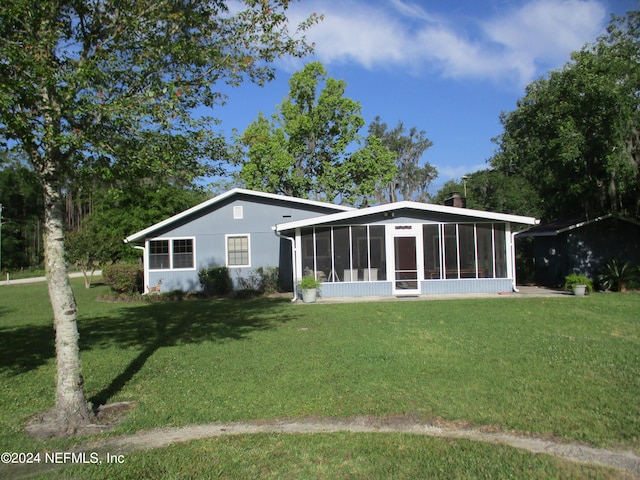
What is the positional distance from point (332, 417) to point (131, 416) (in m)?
2.12

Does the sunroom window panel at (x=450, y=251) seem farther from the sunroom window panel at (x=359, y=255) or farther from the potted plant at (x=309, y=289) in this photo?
the potted plant at (x=309, y=289)

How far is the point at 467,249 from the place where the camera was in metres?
15.9

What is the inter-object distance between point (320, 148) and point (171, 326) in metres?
23.9

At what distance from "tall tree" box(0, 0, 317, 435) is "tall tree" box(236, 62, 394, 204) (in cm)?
2469

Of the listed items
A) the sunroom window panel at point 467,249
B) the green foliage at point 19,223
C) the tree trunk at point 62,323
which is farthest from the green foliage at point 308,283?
the green foliage at point 19,223

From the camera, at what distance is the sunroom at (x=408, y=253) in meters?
15.9

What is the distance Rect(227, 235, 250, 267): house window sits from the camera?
62.2ft

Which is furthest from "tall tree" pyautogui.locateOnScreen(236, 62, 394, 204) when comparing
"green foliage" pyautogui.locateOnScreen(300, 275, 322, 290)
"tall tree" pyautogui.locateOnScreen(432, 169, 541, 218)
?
"green foliage" pyautogui.locateOnScreen(300, 275, 322, 290)

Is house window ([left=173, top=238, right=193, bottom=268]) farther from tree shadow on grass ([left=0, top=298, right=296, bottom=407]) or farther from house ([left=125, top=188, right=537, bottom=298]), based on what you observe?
house ([left=125, top=188, right=537, bottom=298])

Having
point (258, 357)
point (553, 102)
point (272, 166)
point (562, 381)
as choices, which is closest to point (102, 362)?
point (258, 357)

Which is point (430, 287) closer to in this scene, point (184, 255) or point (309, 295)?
point (309, 295)

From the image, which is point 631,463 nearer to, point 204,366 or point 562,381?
point 562,381

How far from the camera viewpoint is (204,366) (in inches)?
273

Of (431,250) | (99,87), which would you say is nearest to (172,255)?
(431,250)
